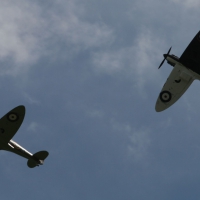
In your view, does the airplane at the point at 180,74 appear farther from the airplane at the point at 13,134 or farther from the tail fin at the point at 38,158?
the airplane at the point at 13,134

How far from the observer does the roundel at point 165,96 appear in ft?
157

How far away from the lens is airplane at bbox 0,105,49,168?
145ft

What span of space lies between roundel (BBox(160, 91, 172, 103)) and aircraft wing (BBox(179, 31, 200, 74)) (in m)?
2.94

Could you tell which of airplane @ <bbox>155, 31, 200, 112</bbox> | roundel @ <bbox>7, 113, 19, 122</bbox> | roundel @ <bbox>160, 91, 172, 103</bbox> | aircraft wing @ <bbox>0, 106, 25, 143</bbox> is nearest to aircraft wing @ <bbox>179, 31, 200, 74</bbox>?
airplane @ <bbox>155, 31, 200, 112</bbox>

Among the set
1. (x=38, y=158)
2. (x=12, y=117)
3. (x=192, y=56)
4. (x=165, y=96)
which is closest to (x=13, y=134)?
(x=12, y=117)

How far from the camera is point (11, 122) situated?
44312 millimetres

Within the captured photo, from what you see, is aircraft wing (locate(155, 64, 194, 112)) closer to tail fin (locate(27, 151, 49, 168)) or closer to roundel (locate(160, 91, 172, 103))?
roundel (locate(160, 91, 172, 103))

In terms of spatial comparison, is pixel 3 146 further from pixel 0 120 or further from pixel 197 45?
pixel 197 45

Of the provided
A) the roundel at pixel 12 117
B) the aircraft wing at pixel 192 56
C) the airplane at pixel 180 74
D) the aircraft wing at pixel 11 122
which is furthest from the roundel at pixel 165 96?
the roundel at pixel 12 117

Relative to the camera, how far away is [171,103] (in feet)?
157

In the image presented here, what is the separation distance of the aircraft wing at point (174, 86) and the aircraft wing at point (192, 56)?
0.46m

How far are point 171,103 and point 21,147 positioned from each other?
10711 millimetres

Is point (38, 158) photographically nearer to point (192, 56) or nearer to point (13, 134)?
point (13, 134)

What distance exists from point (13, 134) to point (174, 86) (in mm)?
11353
